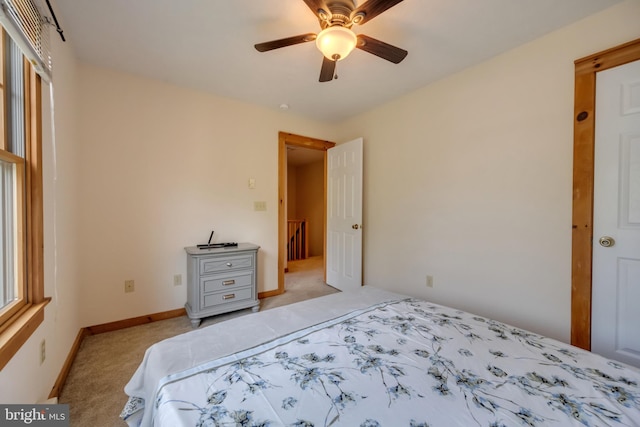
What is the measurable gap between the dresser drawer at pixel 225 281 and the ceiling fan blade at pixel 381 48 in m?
2.31

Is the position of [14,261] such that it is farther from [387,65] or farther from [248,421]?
[387,65]

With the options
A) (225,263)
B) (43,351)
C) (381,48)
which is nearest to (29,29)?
(43,351)

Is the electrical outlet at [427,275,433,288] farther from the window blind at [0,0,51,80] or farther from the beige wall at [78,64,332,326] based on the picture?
the window blind at [0,0,51,80]

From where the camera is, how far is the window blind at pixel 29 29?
3.09ft

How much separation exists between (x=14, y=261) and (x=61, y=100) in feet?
3.81

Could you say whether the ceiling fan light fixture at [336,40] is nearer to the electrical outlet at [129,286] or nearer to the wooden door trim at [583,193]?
the wooden door trim at [583,193]

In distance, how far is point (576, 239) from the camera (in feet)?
5.68

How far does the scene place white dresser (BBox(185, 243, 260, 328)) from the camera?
2.43 metres

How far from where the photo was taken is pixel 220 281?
2555 millimetres

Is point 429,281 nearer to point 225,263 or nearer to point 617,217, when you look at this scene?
point 617,217

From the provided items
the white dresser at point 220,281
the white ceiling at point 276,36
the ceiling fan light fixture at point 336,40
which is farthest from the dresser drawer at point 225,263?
the ceiling fan light fixture at point 336,40

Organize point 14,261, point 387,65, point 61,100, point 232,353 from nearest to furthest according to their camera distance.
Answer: point 232,353
point 14,261
point 61,100
point 387,65

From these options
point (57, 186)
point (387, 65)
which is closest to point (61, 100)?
point (57, 186)

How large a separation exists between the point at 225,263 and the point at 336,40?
2173mm
